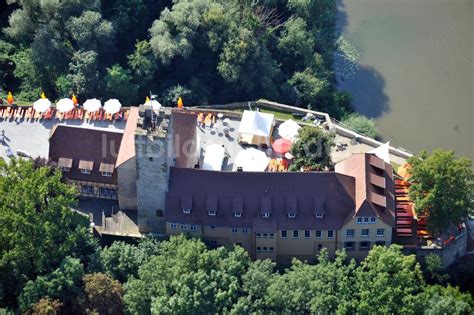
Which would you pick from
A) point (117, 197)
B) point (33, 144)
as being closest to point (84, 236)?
point (117, 197)

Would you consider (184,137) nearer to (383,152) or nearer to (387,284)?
(383,152)

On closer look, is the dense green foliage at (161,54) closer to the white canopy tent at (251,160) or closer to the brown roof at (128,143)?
the brown roof at (128,143)

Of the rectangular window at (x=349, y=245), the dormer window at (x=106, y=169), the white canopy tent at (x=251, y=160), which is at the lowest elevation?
the rectangular window at (x=349, y=245)

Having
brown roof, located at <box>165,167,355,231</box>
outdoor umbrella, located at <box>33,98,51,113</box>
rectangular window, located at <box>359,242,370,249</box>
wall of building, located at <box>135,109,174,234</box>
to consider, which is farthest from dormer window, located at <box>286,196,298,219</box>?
outdoor umbrella, located at <box>33,98,51,113</box>

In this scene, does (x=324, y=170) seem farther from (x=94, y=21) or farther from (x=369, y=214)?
(x=94, y=21)

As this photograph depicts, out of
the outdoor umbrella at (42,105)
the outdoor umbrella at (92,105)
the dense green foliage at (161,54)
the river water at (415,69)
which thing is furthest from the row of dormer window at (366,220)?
the outdoor umbrella at (42,105)

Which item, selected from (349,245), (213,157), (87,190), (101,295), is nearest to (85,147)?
(87,190)
